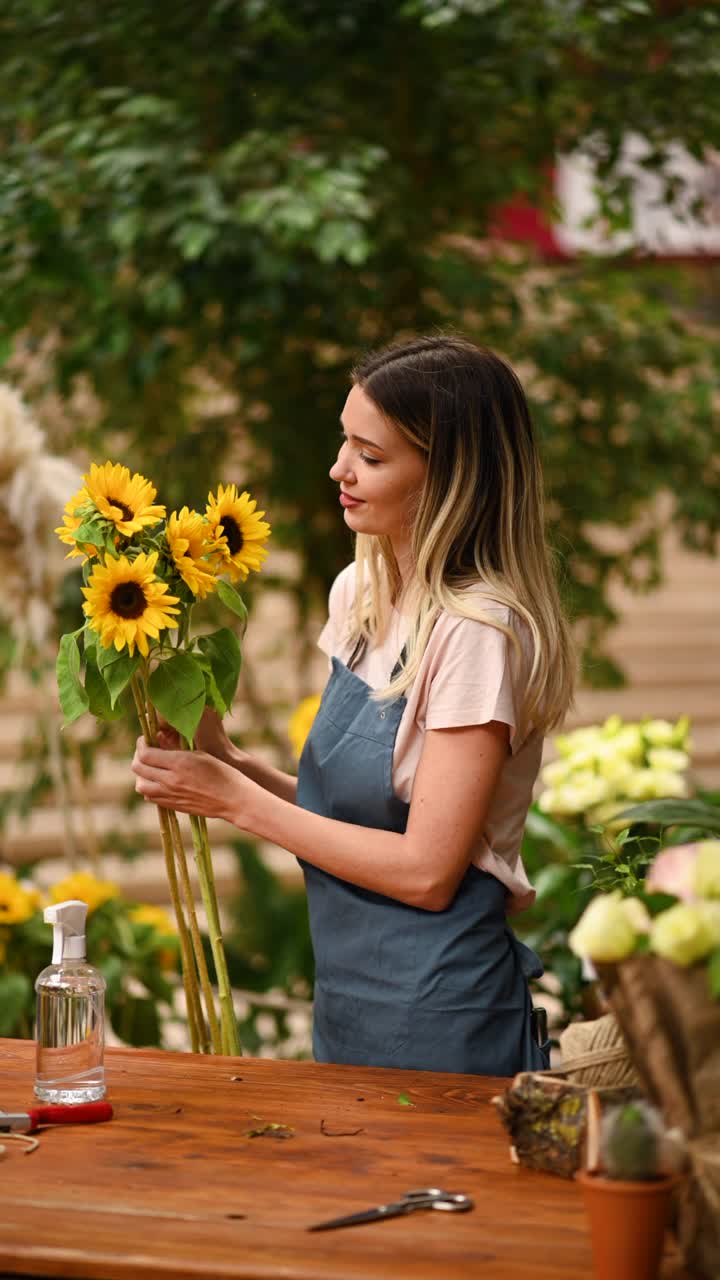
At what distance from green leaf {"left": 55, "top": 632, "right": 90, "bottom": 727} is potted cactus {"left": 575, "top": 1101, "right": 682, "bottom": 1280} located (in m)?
0.68

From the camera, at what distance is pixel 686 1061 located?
0.97 meters

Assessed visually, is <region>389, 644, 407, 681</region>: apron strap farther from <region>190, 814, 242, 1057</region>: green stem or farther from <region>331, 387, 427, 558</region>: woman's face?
<region>190, 814, 242, 1057</region>: green stem

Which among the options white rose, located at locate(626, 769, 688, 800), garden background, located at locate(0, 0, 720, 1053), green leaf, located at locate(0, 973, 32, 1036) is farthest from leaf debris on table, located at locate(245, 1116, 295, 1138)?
green leaf, located at locate(0, 973, 32, 1036)

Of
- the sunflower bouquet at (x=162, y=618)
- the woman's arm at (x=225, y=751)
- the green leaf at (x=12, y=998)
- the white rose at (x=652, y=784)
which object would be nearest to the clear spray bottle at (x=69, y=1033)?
the sunflower bouquet at (x=162, y=618)

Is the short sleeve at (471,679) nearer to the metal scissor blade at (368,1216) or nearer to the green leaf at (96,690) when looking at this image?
the green leaf at (96,690)

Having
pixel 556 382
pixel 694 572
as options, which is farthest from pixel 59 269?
pixel 694 572

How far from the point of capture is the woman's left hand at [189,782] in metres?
1.46

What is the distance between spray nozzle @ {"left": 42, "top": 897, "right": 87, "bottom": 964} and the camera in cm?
129

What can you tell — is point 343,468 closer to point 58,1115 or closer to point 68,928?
point 68,928

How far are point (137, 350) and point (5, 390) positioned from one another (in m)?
0.49

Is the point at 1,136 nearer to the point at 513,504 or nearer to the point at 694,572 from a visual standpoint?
the point at 513,504

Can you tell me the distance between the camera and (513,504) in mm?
1542

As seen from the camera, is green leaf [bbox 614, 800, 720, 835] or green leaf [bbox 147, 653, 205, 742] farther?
green leaf [bbox 147, 653, 205, 742]

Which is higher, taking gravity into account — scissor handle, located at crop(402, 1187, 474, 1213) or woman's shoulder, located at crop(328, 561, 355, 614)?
woman's shoulder, located at crop(328, 561, 355, 614)
